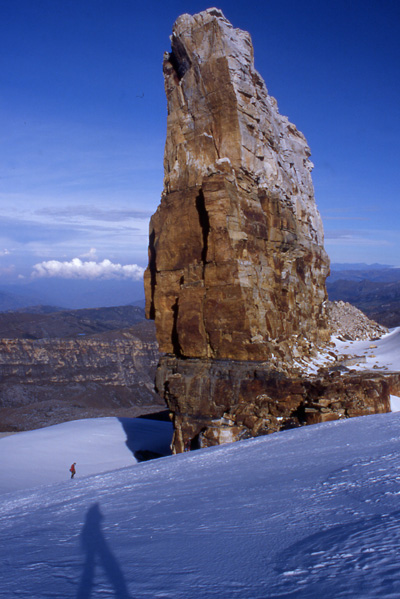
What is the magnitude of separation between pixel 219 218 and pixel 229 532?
29.5ft

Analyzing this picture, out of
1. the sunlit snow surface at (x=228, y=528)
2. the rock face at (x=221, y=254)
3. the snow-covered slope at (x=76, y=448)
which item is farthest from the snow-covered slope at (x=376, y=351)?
the snow-covered slope at (x=76, y=448)

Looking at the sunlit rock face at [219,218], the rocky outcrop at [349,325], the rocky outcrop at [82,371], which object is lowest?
the rocky outcrop at [82,371]

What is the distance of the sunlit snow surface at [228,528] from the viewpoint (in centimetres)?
277

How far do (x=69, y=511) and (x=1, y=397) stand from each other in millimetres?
37522

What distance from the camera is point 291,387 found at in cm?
1148

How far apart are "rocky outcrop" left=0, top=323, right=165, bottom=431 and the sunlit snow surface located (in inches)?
1214

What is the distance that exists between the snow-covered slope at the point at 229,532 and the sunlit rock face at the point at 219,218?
17.1 feet

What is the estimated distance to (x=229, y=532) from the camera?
375 centimetres

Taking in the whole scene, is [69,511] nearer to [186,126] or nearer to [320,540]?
[320,540]

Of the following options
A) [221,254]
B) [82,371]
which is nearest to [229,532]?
[221,254]

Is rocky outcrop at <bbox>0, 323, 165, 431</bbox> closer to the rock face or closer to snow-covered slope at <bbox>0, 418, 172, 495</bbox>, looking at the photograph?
snow-covered slope at <bbox>0, 418, 172, 495</bbox>

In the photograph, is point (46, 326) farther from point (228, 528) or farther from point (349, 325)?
point (228, 528)

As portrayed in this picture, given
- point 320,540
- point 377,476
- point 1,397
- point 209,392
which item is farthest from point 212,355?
point 1,397

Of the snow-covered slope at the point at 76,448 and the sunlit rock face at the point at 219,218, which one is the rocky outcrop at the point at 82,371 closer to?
the snow-covered slope at the point at 76,448
